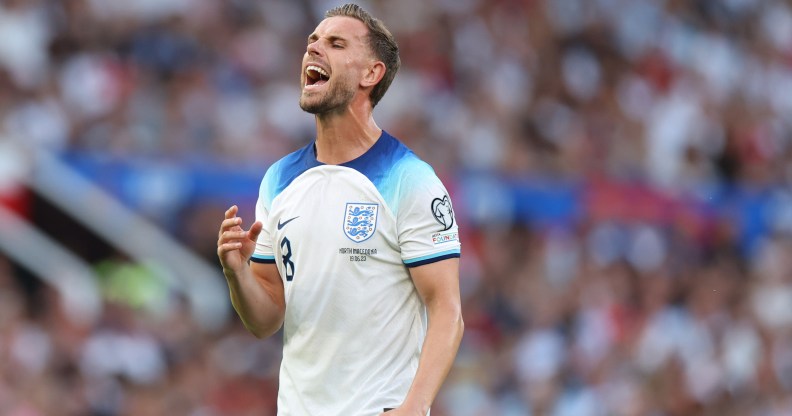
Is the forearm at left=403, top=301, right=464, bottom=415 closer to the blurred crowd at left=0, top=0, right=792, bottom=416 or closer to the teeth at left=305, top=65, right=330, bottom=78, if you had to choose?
the teeth at left=305, top=65, right=330, bottom=78

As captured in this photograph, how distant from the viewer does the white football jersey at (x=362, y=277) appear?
17.6 feet

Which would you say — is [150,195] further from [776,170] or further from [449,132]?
[776,170]

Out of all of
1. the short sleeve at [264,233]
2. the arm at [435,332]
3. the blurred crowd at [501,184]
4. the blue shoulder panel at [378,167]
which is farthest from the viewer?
the blurred crowd at [501,184]

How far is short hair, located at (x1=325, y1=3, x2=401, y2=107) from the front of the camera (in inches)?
220

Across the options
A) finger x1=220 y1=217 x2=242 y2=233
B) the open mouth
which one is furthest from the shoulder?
finger x1=220 y1=217 x2=242 y2=233

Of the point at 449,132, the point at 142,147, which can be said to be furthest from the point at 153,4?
the point at 449,132

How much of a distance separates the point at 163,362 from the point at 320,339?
622 centimetres

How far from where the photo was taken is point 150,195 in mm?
12000

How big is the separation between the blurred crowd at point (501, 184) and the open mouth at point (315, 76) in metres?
5.64

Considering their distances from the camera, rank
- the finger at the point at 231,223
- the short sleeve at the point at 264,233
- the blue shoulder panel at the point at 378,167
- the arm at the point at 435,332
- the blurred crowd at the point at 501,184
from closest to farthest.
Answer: the arm at the point at 435,332 < the finger at the point at 231,223 < the blue shoulder panel at the point at 378,167 < the short sleeve at the point at 264,233 < the blurred crowd at the point at 501,184

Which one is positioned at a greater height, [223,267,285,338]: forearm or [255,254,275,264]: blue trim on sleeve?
[255,254,275,264]: blue trim on sleeve

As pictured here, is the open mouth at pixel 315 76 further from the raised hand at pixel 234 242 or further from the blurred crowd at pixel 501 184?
the blurred crowd at pixel 501 184

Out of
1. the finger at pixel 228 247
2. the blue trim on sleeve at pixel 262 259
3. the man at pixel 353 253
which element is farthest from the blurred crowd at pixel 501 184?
the finger at pixel 228 247

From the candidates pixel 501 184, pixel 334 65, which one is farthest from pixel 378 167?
pixel 501 184
